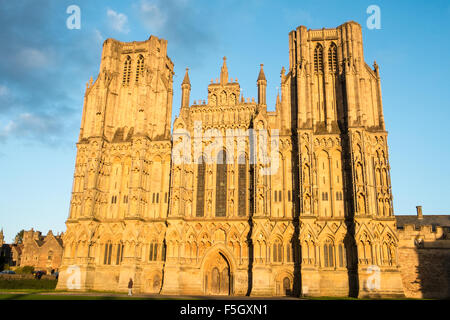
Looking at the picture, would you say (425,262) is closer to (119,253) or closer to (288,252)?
(288,252)

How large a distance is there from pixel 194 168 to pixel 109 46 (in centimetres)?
1926

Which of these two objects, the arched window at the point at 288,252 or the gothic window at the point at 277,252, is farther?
the gothic window at the point at 277,252

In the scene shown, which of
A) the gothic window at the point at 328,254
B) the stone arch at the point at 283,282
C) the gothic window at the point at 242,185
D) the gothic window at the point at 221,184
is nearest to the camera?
the stone arch at the point at 283,282

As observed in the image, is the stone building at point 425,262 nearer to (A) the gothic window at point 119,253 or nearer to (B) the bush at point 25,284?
(A) the gothic window at point 119,253

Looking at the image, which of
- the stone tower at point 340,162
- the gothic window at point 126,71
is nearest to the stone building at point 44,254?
the gothic window at point 126,71

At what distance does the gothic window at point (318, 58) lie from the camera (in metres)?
45.7

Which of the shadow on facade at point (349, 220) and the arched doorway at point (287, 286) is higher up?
the shadow on facade at point (349, 220)

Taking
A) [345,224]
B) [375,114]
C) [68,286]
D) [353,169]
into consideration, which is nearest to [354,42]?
[375,114]

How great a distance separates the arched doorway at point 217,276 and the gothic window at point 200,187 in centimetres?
492

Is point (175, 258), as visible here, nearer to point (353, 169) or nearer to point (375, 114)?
point (353, 169)

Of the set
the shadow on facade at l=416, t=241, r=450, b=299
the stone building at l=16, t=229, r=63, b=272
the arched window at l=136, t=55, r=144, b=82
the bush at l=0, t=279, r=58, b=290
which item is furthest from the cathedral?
the stone building at l=16, t=229, r=63, b=272

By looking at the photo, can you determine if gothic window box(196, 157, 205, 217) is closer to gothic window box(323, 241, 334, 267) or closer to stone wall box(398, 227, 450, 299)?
gothic window box(323, 241, 334, 267)

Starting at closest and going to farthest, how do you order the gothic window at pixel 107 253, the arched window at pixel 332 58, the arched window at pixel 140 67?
1. the gothic window at pixel 107 253
2. the arched window at pixel 332 58
3. the arched window at pixel 140 67

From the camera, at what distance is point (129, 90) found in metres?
48.8
